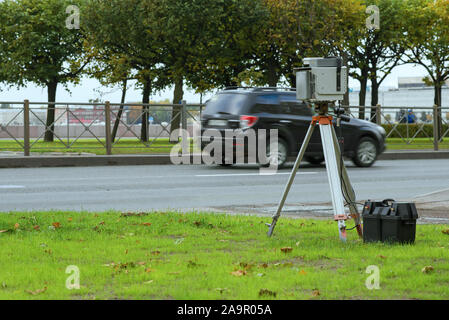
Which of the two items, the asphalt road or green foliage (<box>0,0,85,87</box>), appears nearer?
the asphalt road

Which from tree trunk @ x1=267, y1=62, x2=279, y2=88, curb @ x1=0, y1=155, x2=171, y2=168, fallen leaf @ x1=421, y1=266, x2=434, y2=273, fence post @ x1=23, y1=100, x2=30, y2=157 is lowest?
fallen leaf @ x1=421, y1=266, x2=434, y2=273

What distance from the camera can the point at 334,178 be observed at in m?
6.88

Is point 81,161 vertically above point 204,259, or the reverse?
point 81,161

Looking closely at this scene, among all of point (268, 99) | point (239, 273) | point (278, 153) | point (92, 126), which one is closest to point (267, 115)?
point (268, 99)

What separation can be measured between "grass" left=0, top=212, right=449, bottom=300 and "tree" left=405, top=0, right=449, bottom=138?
115 ft

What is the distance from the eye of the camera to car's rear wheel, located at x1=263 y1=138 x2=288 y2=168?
17.8 m

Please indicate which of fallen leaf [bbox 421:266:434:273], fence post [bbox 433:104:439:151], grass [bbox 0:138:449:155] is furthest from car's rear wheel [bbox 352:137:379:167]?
fallen leaf [bbox 421:266:434:273]

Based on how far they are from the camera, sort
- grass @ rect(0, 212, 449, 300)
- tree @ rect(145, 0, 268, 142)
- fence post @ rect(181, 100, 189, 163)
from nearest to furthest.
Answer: grass @ rect(0, 212, 449, 300)
fence post @ rect(181, 100, 189, 163)
tree @ rect(145, 0, 268, 142)

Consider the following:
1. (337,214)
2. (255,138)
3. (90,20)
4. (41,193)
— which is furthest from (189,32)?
(337,214)

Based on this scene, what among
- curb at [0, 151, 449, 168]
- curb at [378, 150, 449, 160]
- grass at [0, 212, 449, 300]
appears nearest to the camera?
grass at [0, 212, 449, 300]

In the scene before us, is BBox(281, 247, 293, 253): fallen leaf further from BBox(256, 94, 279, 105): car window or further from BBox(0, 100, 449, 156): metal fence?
BBox(0, 100, 449, 156): metal fence

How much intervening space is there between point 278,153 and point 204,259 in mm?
11998

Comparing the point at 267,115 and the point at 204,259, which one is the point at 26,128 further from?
the point at 204,259
